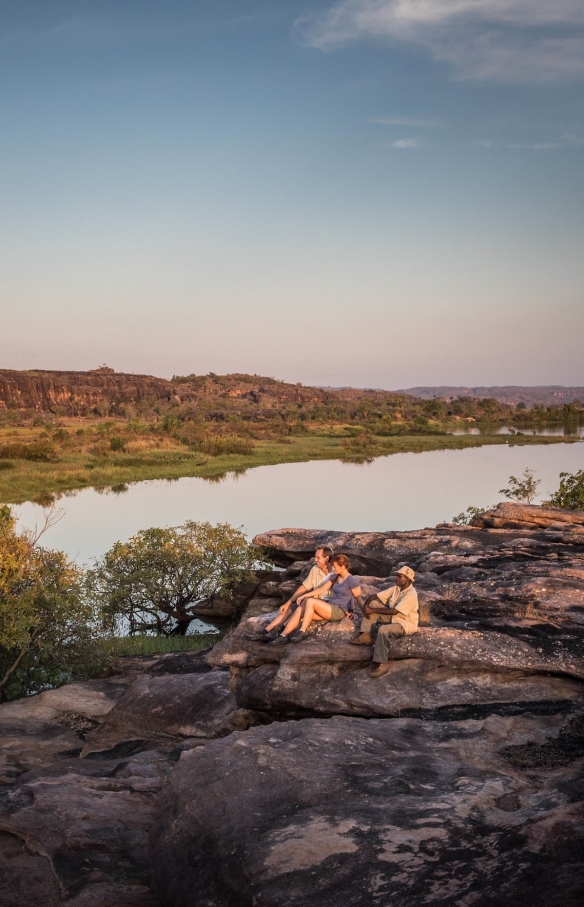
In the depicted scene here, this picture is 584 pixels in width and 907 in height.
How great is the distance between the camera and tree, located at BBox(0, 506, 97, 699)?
13.1 metres

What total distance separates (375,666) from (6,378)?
12392 centimetres

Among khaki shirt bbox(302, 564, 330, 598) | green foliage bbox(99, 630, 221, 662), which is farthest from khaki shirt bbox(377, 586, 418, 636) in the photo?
green foliage bbox(99, 630, 221, 662)

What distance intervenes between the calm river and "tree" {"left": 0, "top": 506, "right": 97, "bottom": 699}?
1146cm

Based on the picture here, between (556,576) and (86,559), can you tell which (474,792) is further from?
(86,559)

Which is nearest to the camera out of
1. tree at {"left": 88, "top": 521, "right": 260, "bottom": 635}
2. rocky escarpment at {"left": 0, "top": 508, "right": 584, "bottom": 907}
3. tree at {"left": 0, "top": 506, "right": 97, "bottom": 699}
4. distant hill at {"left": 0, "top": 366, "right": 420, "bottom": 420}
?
rocky escarpment at {"left": 0, "top": 508, "right": 584, "bottom": 907}

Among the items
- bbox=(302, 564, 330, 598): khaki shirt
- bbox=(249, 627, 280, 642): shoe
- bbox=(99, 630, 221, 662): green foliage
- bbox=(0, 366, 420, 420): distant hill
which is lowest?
bbox=(99, 630, 221, 662): green foliage

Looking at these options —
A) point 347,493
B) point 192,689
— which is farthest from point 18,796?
point 347,493

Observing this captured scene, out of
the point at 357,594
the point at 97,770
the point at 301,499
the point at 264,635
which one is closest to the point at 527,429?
the point at 301,499

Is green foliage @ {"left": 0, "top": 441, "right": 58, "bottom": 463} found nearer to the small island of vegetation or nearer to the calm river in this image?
the small island of vegetation

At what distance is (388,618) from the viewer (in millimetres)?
9930

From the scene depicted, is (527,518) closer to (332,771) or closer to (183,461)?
(332,771)

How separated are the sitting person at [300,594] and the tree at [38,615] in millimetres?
4508

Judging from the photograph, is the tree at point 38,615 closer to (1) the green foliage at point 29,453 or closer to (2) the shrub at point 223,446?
(1) the green foliage at point 29,453

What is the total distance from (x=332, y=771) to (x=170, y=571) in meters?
12.8
